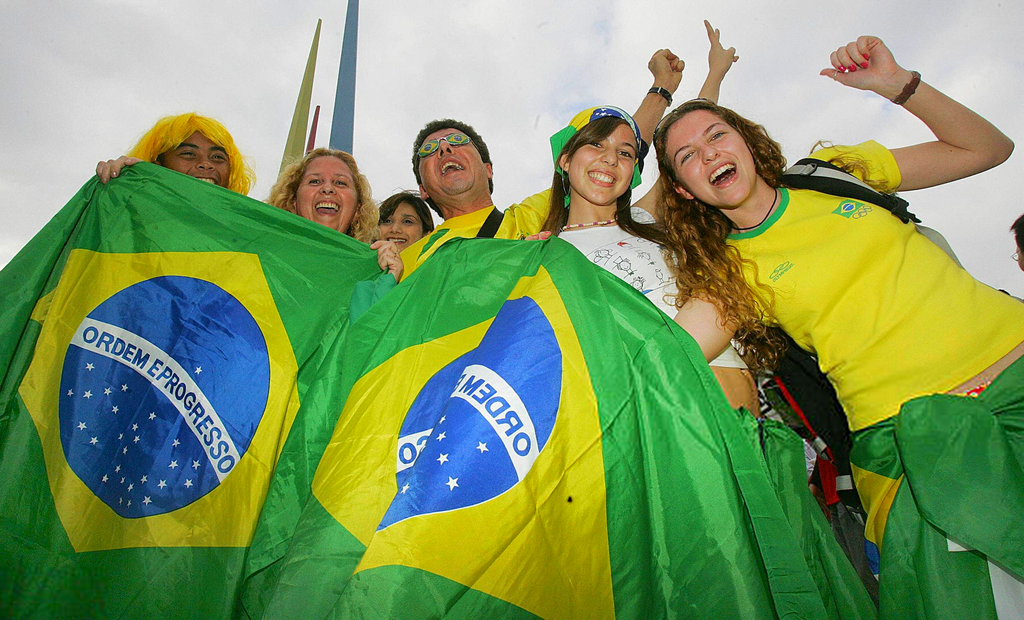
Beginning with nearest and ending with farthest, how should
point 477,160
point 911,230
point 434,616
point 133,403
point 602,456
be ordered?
point 434,616 < point 602,456 < point 911,230 < point 133,403 < point 477,160

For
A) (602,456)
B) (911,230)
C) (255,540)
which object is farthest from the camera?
(911,230)

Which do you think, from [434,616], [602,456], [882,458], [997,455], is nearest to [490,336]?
[602,456]

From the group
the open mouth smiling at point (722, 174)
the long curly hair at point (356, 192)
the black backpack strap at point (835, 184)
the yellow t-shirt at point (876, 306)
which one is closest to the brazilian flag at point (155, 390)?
the long curly hair at point (356, 192)

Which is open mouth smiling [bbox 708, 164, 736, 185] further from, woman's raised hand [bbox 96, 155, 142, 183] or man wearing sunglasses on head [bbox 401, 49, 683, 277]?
woman's raised hand [bbox 96, 155, 142, 183]

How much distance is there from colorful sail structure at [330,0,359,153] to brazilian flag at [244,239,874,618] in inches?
275

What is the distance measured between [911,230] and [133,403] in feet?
8.95

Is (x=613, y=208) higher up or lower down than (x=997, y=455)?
higher up

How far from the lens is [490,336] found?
1540mm

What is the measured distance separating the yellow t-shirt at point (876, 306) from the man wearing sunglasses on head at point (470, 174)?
1338 mm

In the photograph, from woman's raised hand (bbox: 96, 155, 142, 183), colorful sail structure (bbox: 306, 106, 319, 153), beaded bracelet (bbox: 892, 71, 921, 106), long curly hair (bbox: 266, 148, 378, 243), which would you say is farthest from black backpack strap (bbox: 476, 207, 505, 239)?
colorful sail structure (bbox: 306, 106, 319, 153)

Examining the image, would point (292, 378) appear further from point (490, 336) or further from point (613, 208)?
point (613, 208)

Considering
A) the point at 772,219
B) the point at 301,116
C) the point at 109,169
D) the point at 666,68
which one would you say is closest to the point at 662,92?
the point at 666,68

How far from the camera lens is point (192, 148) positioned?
3072 mm

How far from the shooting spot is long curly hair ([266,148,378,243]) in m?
3.20
